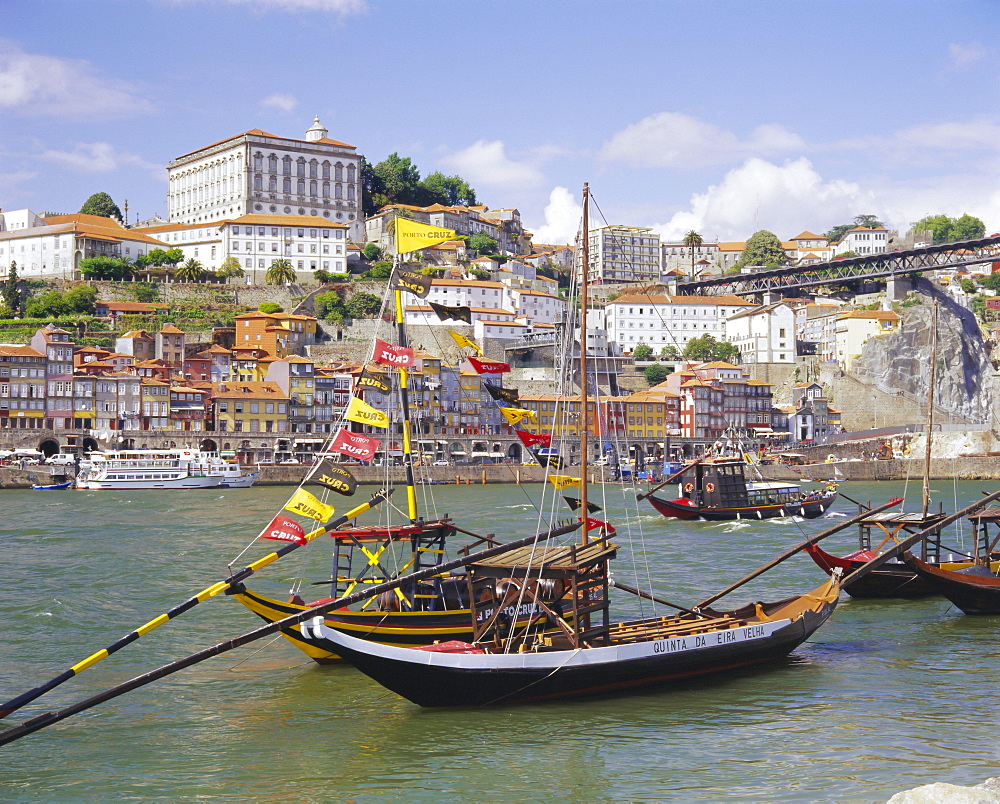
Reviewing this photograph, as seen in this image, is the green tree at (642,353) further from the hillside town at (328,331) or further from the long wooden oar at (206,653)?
the long wooden oar at (206,653)

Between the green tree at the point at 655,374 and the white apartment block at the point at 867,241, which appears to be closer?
the green tree at the point at 655,374

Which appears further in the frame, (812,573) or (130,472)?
(130,472)

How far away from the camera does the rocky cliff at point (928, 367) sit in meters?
111

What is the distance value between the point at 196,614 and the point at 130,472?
55506 mm

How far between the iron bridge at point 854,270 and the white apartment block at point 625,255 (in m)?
14.4

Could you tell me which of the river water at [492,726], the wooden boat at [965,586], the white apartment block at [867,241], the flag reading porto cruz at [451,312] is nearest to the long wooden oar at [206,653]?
the river water at [492,726]

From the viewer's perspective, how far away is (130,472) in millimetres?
78188

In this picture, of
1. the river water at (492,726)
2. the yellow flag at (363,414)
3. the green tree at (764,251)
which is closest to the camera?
the river water at (492,726)

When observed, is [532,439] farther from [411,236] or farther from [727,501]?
[727,501]

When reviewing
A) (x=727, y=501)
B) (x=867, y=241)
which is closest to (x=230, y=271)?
(x=727, y=501)

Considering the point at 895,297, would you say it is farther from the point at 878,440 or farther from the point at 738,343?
the point at 878,440

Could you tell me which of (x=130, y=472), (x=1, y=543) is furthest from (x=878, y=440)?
(x=1, y=543)

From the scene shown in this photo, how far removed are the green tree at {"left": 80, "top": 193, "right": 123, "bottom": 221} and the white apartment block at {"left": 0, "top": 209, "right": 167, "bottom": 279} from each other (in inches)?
817

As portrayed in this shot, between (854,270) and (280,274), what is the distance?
69.1 metres
